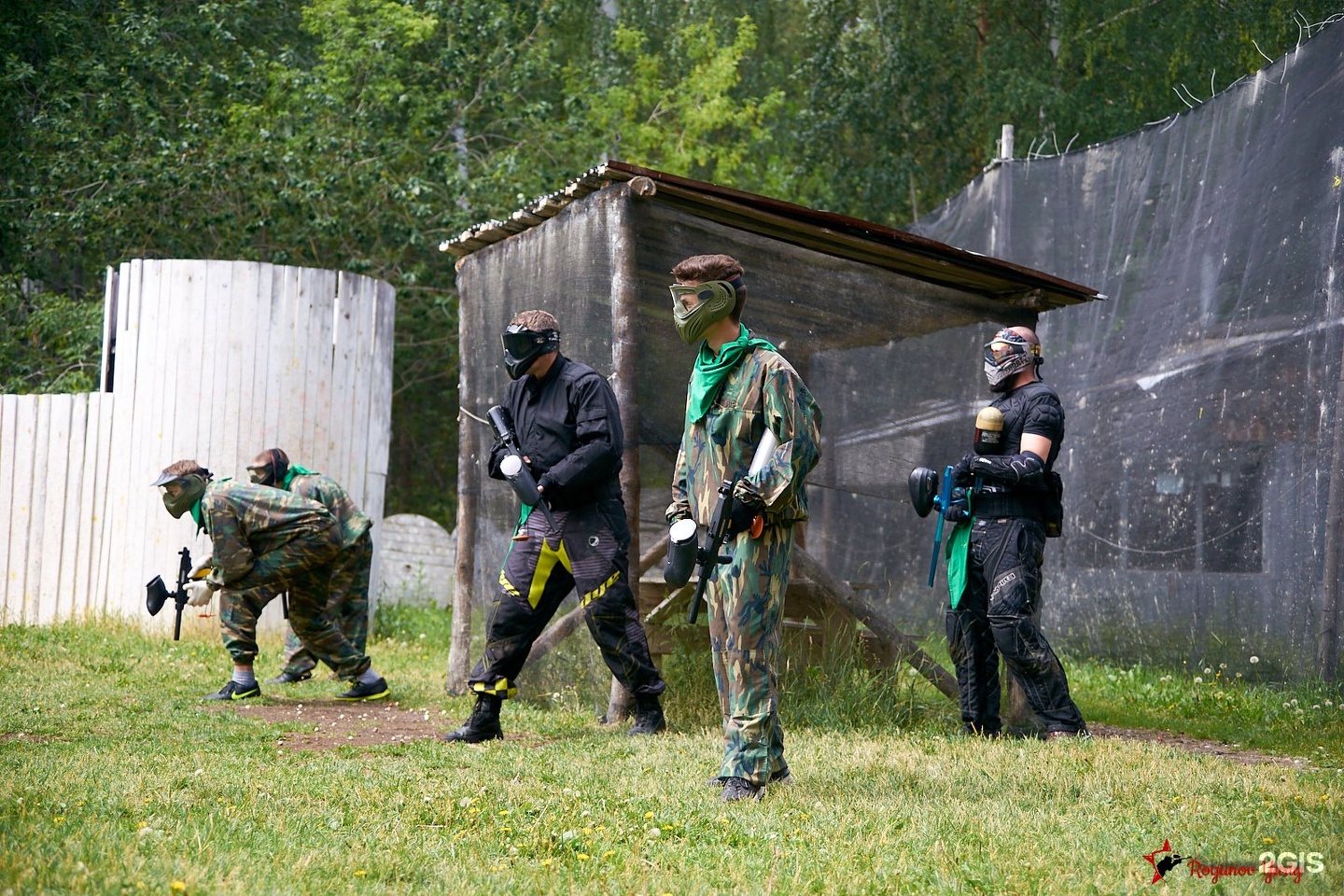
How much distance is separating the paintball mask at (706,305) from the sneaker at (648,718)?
2.32 m

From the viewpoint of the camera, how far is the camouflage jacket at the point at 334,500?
8.66 meters

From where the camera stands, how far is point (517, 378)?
21.7 feet

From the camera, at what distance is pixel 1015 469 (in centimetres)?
638

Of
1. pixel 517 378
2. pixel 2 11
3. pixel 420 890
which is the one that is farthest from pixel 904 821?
pixel 2 11

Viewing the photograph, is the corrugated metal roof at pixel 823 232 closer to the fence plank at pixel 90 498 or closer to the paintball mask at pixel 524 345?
the paintball mask at pixel 524 345

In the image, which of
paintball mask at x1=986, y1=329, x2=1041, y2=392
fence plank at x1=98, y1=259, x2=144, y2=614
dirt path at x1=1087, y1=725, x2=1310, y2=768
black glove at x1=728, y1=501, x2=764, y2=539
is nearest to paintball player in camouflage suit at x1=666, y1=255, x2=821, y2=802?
black glove at x1=728, y1=501, x2=764, y2=539

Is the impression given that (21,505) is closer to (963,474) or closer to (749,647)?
(963,474)

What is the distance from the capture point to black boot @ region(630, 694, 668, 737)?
6.56 metres

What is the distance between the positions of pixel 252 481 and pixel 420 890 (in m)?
5.60

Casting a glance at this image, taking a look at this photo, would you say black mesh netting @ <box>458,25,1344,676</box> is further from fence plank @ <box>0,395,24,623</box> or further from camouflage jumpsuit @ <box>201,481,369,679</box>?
fence plank @ <box>0,395,24,623</box>

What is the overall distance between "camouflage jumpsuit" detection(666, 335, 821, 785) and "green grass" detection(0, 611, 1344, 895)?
27cm

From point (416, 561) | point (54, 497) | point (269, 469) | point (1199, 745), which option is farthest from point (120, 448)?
point (1199, 745)

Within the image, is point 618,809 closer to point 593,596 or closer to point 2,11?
point 593,596

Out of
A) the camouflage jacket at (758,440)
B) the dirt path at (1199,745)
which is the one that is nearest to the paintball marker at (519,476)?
the camouflage jacket at (758,440)
